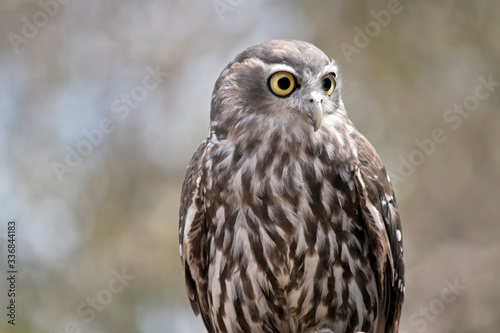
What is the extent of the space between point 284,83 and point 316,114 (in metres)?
0.32

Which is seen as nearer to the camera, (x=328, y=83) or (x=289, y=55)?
(x=289, y=55)

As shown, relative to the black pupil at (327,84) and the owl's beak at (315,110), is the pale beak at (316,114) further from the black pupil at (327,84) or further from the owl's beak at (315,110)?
the black pupil at (327,84)

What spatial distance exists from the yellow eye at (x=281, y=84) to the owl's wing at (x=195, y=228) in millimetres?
700

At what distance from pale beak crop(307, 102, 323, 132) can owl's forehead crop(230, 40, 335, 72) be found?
258 mm

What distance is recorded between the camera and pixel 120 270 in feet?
30.6

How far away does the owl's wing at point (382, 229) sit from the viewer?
4082 millimetres

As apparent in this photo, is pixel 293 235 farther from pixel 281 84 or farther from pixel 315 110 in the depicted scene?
pixel 281 84

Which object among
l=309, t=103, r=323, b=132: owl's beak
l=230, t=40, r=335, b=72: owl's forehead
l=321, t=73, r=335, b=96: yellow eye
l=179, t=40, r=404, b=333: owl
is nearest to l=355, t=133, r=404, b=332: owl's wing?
l=179, t=40, r=404, b=333: owl

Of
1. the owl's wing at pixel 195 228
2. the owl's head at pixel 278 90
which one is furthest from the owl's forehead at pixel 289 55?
the owl's wing at pixel 195 228

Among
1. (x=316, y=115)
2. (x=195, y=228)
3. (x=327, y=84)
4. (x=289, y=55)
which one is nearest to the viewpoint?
(x=316, y=115)

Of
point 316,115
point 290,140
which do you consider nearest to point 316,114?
point 316,115

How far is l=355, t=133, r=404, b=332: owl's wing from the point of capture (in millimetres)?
4082

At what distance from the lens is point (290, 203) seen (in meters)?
4.00

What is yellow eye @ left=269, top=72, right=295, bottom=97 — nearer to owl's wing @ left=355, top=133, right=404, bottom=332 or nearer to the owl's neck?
the owl's neck
